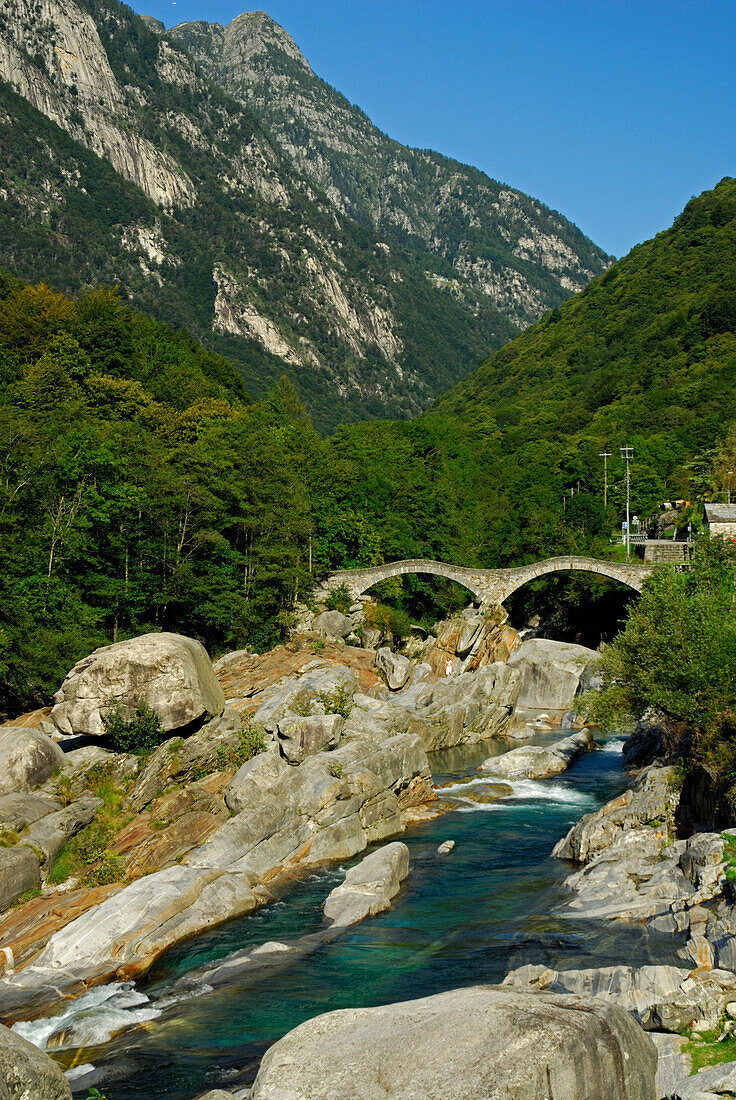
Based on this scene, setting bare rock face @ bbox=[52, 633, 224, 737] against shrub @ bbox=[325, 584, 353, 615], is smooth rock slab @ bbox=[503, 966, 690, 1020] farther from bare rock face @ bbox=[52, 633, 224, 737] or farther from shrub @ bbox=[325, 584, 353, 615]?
shrub @ bbox=[325, 584, 353, 615]

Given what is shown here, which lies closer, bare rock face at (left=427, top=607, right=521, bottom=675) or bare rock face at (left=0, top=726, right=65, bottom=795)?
bare rock face at (left=0, top=726, right=65, bottom=795)

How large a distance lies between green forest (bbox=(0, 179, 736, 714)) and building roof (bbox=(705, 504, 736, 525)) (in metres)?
13.4

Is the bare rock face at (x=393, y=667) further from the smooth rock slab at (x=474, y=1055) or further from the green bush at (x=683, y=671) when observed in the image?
the smooth rock slab at (x=474, y=1055)

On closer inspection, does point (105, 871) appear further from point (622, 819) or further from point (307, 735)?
point (622, 819)

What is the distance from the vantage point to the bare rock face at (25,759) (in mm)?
27953

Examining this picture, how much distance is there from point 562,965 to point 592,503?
7189 cm

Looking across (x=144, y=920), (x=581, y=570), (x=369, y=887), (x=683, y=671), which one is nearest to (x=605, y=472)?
(x=581, y=570)

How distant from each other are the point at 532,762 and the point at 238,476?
28.3 metres

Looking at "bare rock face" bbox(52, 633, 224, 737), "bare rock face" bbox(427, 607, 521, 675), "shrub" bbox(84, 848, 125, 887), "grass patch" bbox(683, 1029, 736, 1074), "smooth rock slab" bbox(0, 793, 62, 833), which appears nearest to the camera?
"grass patch" bbox(683, 1029, 736, 1074)

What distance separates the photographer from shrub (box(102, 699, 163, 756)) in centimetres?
3114

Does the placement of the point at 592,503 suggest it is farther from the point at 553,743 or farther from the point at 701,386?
the point at 553,743

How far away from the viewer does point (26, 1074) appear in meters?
10.7

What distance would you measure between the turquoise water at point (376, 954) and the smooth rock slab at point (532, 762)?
9.28 m

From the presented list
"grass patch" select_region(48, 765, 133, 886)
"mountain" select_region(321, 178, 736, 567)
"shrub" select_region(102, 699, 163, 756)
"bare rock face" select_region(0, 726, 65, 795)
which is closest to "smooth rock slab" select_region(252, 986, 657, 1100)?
"grass patch" select_region(48, 765, 133, 886)
